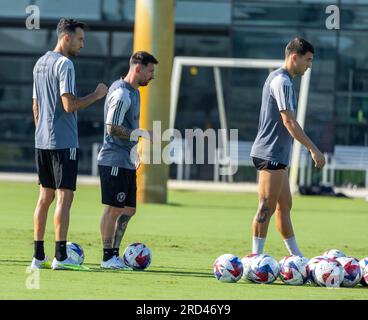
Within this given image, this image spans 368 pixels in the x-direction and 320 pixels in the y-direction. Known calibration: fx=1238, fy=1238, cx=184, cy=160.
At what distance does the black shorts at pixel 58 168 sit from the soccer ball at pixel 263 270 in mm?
1983

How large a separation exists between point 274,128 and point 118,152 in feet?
5.46

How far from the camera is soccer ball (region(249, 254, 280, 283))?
1147 cm

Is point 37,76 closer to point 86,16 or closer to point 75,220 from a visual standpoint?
point 75,220

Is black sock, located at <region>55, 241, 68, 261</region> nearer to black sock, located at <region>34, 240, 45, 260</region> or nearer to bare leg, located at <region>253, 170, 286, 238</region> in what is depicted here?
black sock, located at <region>34, 240, 45, 260</region>

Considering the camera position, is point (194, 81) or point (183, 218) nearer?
point (183, 218)

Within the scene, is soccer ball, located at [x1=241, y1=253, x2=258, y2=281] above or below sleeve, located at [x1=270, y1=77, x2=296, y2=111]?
below

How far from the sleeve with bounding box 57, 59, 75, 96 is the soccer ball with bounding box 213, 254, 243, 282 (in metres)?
2.21

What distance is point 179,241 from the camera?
16266 millimetres

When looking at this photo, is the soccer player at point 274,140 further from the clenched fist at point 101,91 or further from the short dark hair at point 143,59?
the clenched fist at point 101,91

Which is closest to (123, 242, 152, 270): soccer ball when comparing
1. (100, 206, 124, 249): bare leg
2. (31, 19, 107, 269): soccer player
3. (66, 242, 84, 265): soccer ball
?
(100, 206, 124, 249): bare leg
